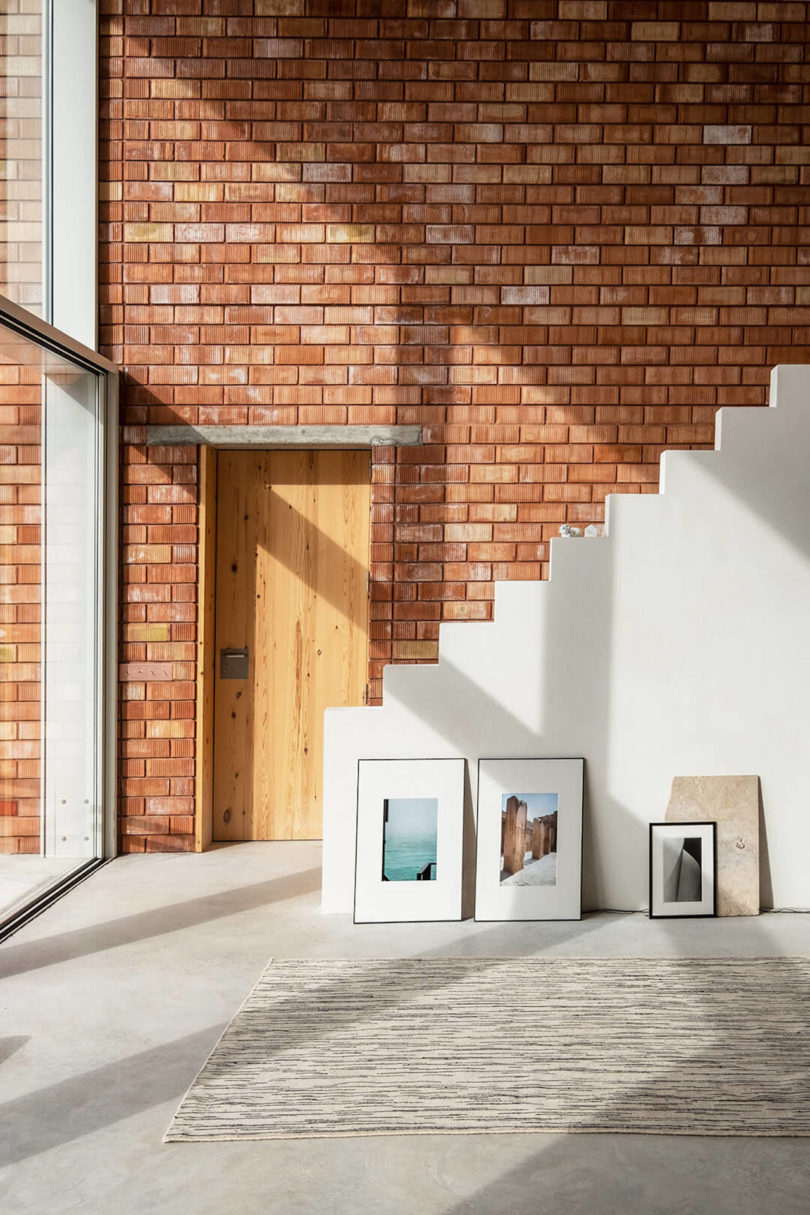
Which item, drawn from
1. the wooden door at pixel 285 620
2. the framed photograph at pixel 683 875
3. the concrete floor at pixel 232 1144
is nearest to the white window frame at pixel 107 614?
the wooden door at pixel 285 620

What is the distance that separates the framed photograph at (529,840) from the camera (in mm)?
4301

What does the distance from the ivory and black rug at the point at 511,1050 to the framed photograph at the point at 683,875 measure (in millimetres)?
519

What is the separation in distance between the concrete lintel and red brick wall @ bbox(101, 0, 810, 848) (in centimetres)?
6

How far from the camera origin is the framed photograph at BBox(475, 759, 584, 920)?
14.1 ft

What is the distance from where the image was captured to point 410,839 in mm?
4320

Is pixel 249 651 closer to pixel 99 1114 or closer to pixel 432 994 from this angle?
pixel 432 994

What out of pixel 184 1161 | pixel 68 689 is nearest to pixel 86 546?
pixel 68 689

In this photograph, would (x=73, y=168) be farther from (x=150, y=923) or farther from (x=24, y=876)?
(x=150, y=923)

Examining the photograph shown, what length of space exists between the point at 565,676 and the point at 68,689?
2.28m

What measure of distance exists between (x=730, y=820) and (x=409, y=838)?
1.36 meters

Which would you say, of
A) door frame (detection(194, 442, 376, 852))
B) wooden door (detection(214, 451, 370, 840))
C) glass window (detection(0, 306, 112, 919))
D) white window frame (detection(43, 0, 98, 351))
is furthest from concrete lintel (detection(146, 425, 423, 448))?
white window frame (detection(43, 0, 98, 351))

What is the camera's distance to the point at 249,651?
5430 millimetres

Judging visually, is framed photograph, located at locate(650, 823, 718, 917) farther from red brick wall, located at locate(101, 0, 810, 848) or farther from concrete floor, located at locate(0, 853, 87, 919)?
concrete floor, located at locate(0, 853, 87, 919)

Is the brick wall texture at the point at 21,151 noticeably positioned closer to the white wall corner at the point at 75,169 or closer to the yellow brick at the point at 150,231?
the white wall corner at the point at 75,169
